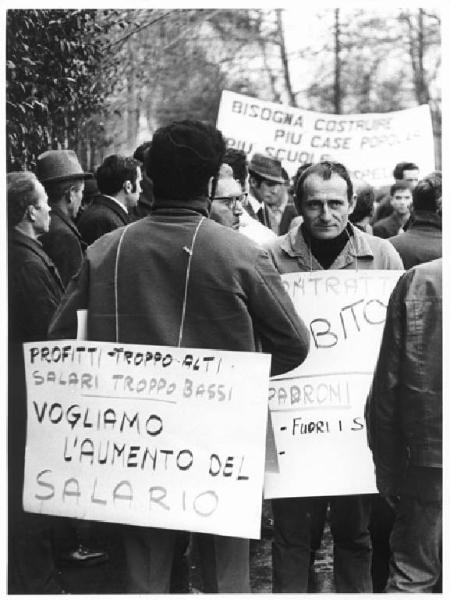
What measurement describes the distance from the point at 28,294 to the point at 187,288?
3.72ft

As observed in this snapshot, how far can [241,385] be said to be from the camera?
4.00 meters

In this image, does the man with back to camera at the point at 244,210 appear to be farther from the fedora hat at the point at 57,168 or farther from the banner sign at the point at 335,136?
the banner sign at the point at 335,136

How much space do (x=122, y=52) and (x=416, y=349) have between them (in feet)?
32.6

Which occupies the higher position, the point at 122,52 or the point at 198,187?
the point at 122,52

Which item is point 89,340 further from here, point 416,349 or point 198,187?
point 416,349

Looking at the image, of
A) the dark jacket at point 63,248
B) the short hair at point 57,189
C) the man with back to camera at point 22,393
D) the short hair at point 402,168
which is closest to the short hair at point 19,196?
the man with back to camera at point 22,393

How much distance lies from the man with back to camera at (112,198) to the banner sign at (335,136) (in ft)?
7.04

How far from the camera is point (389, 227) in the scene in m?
8.86

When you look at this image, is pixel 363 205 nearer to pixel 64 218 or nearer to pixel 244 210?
pixel 244 210

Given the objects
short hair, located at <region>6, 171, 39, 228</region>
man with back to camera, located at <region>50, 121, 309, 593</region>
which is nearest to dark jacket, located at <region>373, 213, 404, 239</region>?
short hair, located at <region>6, 171, 39, 228</region>

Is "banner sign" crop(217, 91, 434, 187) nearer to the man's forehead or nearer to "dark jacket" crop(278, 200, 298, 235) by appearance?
"dark jacket" crop(278, 200, 298, 235)

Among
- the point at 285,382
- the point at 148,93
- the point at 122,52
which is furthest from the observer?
the point at 148,93

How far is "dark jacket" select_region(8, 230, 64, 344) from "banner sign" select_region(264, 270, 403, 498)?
3.22 ft

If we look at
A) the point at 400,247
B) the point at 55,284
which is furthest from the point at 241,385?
the point at 400,247
